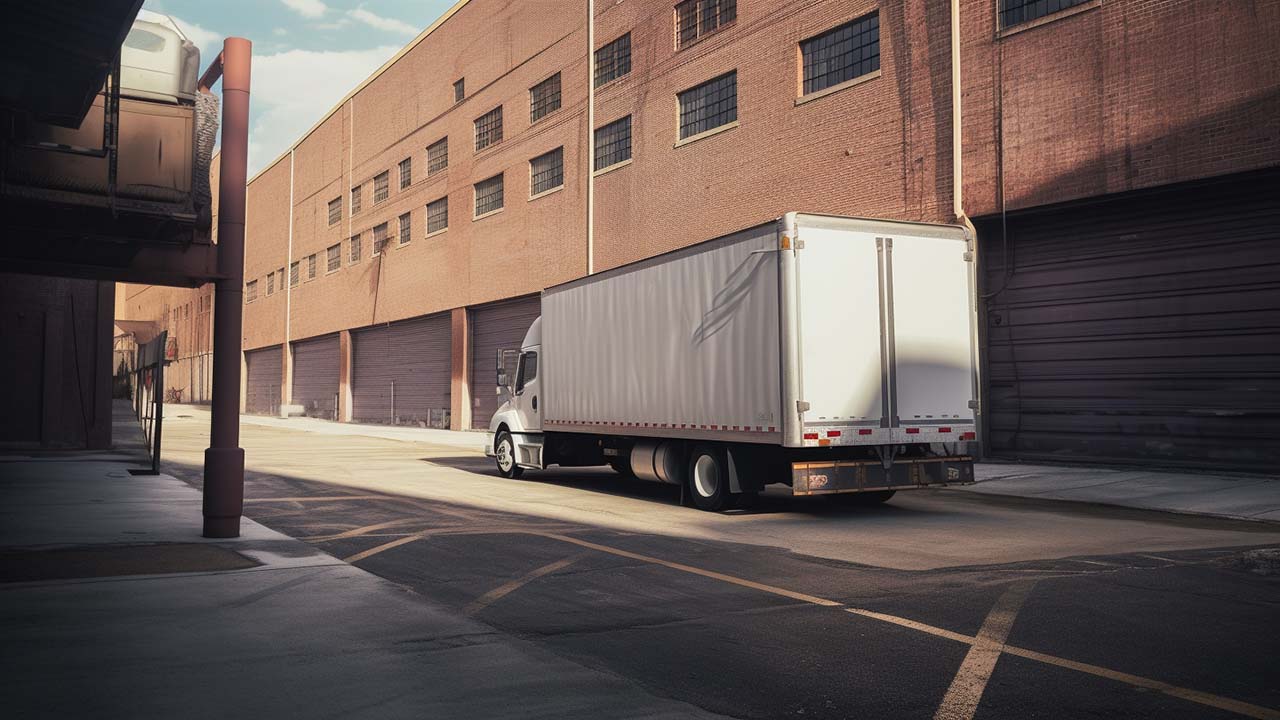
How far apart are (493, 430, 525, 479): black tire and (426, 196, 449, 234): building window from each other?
24753mm

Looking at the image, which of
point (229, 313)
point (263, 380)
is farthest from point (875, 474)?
point (263, 380)

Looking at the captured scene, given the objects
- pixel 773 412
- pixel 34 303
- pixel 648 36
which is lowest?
pixel 773 412

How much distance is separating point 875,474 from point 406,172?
3901cm

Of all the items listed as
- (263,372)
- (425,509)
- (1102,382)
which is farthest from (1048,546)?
(263,372)

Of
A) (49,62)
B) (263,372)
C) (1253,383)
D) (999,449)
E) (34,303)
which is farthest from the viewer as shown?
(263,372)

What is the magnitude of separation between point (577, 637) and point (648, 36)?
26.7m

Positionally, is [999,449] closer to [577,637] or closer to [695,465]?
[695,465]

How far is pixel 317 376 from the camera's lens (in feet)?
188

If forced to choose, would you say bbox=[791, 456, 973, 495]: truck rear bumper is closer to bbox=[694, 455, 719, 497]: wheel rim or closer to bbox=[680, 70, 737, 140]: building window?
bbox=[694, 455, 719, 497]: wheel rim

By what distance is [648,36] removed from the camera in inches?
1203

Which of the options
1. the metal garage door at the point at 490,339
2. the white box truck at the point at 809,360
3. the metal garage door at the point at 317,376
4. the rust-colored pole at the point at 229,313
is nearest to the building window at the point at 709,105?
the metal garage door at the point at 490,339

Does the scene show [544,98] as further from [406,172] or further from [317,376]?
[317,376]

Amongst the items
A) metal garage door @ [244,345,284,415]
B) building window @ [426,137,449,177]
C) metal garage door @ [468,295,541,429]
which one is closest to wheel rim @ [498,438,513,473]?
metal garage door @ [468,295,541,429]

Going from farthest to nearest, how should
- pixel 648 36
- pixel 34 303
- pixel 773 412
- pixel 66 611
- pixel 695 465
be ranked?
pixel 648 36, pixel 34 303, pixel 695 465, pixel 773 412, pixel 66 611
